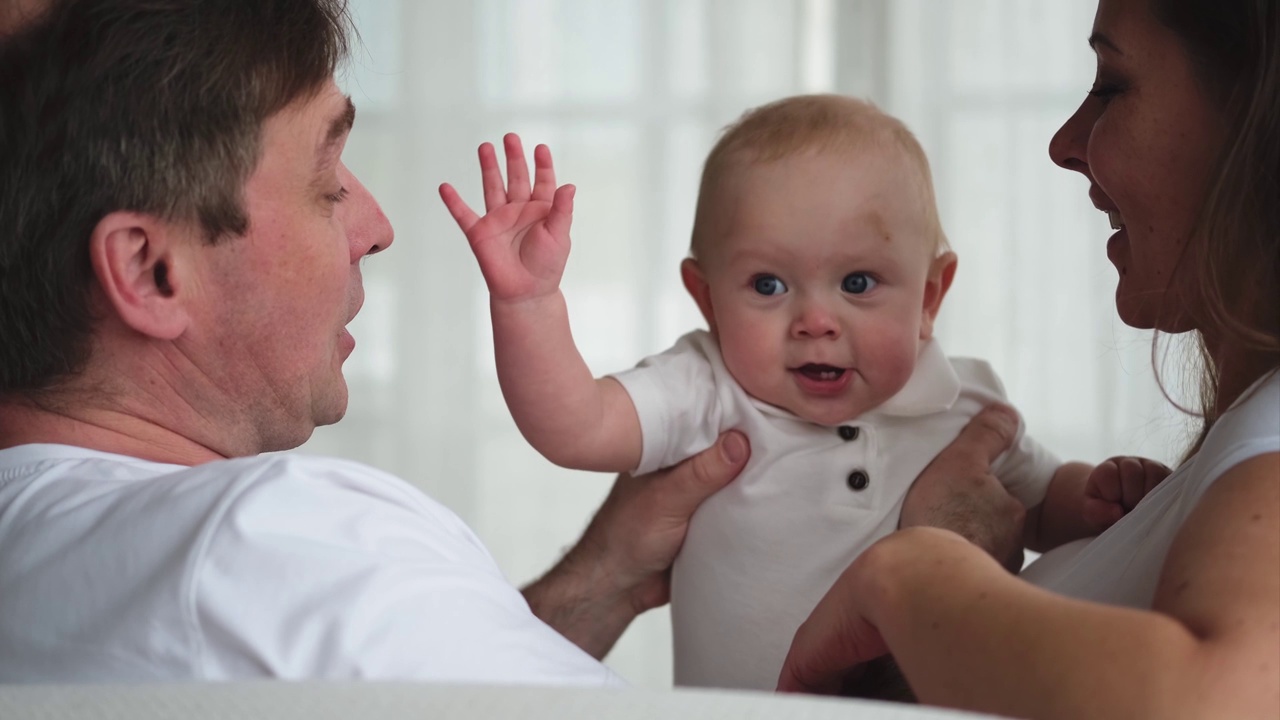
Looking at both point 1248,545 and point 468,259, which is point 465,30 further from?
point 1248,545

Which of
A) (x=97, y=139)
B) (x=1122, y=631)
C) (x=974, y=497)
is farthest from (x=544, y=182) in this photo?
(x=1122, y=631)

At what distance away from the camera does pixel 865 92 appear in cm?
401

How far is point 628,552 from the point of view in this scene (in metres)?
1.68

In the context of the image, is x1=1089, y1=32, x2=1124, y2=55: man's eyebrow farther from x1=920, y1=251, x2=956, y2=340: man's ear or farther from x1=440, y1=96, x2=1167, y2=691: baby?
x1=920, y1=251, x2=956, y2=340: man's ear

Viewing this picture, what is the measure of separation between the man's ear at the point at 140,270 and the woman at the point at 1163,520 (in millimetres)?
645

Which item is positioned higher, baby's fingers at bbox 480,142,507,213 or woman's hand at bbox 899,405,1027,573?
baby's fingers at bbox 480,142,507,213

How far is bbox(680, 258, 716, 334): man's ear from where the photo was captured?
165 cm

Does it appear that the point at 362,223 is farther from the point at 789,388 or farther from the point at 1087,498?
the point at 1087,498

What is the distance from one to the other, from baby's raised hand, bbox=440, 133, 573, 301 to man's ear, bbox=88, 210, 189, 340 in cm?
38

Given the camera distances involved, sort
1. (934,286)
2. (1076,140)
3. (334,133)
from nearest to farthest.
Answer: (334,133)
(1076,140)
(934,286)

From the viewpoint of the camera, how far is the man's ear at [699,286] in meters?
1.65

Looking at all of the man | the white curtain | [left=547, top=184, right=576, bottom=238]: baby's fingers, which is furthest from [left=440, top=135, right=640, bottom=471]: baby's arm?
the white curtain

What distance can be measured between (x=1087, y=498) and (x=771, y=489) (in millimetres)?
395

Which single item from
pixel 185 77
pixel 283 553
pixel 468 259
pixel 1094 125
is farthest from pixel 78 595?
pixel 468 259
